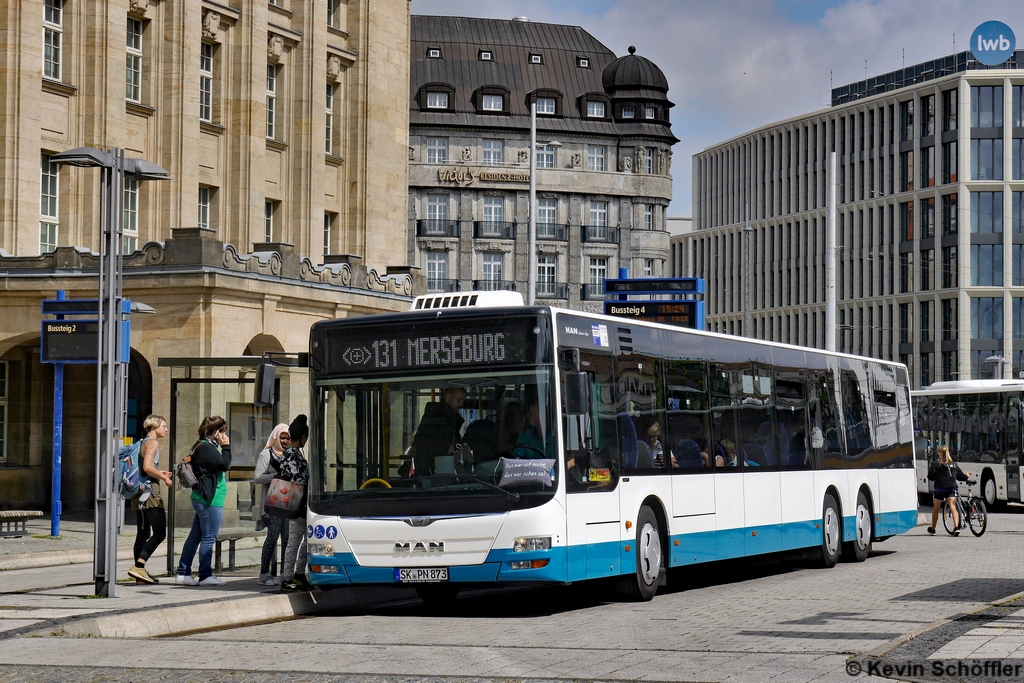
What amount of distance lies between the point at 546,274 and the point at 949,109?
1235 inches

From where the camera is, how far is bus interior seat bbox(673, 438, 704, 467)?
1727cm

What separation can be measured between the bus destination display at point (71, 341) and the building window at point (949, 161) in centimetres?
9013

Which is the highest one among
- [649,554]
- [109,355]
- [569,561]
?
[109,355]

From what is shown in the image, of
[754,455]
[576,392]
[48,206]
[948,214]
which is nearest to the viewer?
[576,392]

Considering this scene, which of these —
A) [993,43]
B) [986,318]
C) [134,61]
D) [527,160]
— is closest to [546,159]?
[527,160]

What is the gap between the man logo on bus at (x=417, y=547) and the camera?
47.3 ft

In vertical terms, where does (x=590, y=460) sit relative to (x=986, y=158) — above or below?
below

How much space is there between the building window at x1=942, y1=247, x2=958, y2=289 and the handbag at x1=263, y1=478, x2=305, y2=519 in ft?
311

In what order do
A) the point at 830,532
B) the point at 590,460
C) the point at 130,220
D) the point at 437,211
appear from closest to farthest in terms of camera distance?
the point at 590,460
the point at 830,532
the point at 130,220
the point at 437,211

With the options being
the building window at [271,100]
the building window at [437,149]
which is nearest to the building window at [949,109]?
the building window at [437,149]

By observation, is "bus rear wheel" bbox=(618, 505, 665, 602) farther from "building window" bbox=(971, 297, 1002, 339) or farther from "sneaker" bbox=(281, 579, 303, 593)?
"building window" bbox=(971, 297, 1002, 339)

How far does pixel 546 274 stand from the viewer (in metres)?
93.8

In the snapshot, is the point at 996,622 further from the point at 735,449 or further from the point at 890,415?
the point at 890,415

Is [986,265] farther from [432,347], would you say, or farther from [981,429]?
[432,347]
